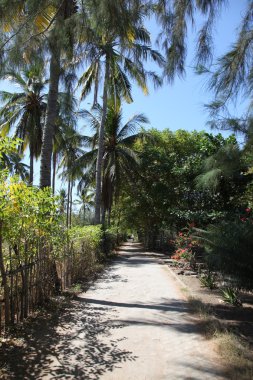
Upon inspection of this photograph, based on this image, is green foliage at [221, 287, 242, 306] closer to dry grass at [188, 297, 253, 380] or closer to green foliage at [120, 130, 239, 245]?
dry grass at [188, 297, 253, 380]

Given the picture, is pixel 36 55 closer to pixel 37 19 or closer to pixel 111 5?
pixel 37 19

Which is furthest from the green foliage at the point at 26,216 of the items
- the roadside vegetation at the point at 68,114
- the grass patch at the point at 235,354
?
the grass patch at the point at 235,354

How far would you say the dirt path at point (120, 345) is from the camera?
4.62 metres

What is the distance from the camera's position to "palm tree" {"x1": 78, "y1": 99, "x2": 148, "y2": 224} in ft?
84.7

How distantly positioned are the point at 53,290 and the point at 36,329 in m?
2.60

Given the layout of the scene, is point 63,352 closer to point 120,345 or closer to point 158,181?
point 120,345

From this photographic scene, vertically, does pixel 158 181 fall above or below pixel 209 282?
above

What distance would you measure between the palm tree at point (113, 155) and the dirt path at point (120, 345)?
17.2 m

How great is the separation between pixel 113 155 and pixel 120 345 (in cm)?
2137

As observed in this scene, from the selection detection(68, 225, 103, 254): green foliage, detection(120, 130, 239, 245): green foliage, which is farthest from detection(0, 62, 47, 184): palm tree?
detection(68, 225, 103, 254): green foliage

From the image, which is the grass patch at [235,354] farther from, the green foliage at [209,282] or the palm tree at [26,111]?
the palm tree at [26,111]

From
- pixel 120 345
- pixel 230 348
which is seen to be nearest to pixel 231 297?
pixel 230 348

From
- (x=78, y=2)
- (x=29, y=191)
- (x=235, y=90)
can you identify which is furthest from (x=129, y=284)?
(x=78, y=2)

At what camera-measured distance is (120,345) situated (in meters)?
5.67
